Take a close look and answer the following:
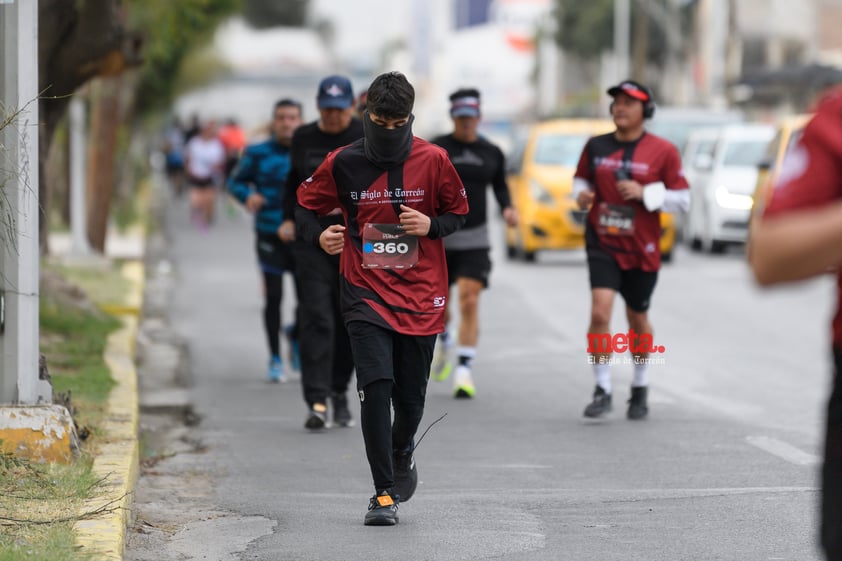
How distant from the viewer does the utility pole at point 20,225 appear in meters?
7.90

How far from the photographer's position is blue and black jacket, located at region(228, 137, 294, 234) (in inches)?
463

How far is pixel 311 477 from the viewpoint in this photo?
27.9 ft

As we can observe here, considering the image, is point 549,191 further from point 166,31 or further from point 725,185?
point 166,31

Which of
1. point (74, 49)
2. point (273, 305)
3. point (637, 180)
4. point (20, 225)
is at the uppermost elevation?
point (74, 49)

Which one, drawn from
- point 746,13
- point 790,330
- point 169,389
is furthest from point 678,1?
point 169,389

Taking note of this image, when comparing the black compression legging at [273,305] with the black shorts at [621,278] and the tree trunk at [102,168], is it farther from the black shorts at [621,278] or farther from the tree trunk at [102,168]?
the tree trunk at [102,168]

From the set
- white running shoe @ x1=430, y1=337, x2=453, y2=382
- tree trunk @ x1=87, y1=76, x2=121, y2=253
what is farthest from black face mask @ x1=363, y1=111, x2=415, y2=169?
tree trunk @ x1=87, y1=76, x2=121, y2=253

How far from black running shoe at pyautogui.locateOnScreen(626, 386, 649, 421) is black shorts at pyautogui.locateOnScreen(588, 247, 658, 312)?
19.6 inches

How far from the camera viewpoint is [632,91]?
392 inches

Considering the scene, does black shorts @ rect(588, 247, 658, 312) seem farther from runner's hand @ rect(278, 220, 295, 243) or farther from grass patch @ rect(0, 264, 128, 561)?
grass patch @ rect(0, 264, 128, 561)

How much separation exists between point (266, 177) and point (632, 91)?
2925mm

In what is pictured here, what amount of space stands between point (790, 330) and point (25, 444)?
31.2 ft

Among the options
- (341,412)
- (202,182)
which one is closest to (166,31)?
(341,412)

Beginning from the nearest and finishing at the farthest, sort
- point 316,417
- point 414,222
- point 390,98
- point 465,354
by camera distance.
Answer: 1. point 390,98
2. point 414,222
3. point 316,417
4. point 465,354
